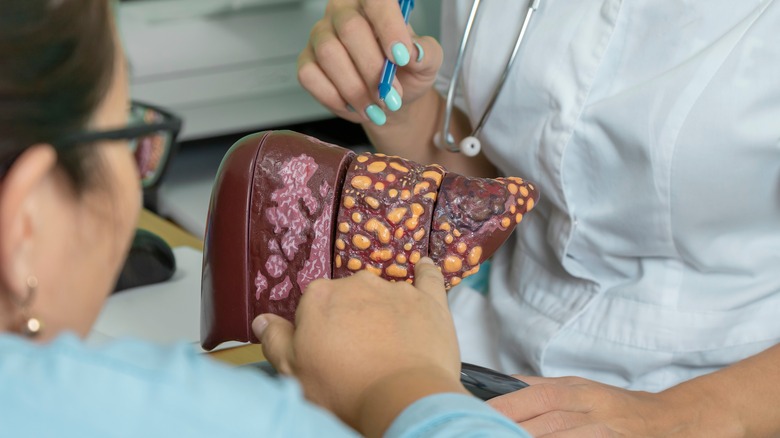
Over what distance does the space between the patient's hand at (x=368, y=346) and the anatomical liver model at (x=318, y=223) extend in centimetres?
5

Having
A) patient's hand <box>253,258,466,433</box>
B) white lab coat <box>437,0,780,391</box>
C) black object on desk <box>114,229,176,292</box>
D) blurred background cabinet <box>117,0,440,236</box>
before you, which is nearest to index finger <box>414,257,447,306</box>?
patient's hand <box>253,258,466,433</box>

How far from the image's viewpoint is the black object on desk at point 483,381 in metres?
0.56

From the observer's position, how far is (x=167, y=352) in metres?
0.37

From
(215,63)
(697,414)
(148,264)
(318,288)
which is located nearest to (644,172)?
(697,414)

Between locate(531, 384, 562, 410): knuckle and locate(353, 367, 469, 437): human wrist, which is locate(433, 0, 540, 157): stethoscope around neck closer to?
locate(531, 384, 562, 410): knuckle

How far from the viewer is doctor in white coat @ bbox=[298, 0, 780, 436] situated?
66 centimetres

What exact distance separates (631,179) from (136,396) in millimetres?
466

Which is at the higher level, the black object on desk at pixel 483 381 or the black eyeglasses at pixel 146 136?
the black eyeglasses at pixel 146 136

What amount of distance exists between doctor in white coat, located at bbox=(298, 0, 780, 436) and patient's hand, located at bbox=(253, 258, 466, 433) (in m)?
0.17

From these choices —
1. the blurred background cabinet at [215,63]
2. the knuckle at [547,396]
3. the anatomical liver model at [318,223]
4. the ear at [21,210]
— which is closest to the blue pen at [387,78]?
the anatomical liver model at [318,223]

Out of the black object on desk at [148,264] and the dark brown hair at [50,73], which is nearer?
the dark brown hair at [50,73]

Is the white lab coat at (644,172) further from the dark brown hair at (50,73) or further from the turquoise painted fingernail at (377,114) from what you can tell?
the dark brown hair at (50,73)

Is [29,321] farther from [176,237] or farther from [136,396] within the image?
[176,237]

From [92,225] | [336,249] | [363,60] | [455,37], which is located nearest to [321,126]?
[455,37]
